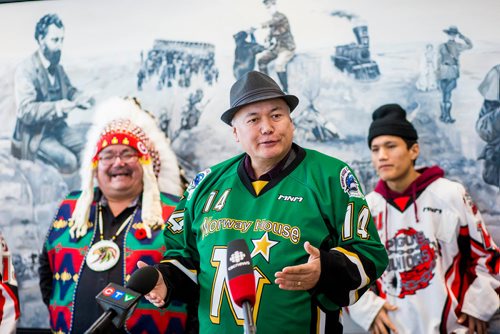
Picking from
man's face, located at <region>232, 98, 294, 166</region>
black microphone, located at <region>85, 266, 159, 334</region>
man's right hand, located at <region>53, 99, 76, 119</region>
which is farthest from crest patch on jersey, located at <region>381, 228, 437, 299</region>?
man's right hand, located at <region>53, 99, 76, 119</region>

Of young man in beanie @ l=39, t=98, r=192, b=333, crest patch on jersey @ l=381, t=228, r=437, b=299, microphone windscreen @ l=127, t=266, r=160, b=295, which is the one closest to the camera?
microphone windscreen @ l=127, t=266, r=160, b=295

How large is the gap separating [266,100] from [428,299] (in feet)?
4.67

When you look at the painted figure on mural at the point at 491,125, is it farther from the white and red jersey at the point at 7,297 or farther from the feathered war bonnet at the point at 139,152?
the white and red jersey at the point at 7,297

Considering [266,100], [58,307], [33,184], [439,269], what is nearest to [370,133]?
[439,269]

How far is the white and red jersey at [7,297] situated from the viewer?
7.66ft

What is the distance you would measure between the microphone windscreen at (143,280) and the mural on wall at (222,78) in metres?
1.48

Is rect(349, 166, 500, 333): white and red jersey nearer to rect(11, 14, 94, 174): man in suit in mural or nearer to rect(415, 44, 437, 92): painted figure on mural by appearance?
rect(415, 44, 437, 92): painted figure on mural

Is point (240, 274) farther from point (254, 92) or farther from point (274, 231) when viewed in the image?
point (254, 92)

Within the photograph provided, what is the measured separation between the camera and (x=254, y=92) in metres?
1.92

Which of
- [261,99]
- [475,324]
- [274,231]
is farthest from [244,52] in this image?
[475,324]

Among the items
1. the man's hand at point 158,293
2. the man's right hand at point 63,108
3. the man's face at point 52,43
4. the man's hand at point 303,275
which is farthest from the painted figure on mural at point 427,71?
the man's face at point 52,43

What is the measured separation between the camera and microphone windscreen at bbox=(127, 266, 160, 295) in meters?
1.63

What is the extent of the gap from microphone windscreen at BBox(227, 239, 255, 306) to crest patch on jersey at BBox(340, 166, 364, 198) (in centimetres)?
56

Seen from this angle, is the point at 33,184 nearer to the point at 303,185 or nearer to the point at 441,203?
the point at 303,185
